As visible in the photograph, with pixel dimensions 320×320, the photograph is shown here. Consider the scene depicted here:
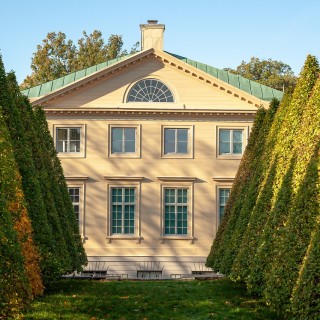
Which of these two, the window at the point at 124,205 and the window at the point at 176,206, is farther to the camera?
the window at the point at 176,206

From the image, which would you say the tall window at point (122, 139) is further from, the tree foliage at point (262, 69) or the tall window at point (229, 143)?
the tree foliage at point (262, 69)

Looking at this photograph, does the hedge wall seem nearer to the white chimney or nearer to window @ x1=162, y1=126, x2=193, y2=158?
window @ x1=162, y1=126, x2=193, y2=158

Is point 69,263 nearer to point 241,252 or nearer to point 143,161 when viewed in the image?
point 241,252

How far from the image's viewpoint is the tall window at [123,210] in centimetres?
3183

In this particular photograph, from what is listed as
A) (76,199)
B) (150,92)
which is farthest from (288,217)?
(150,92)

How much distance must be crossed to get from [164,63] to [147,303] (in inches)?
683

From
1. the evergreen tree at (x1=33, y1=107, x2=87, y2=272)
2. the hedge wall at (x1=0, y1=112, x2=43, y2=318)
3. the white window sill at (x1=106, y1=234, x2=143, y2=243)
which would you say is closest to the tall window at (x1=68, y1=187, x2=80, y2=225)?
the white window sill at (x1=106, y1=234, x2=143, y2=243)

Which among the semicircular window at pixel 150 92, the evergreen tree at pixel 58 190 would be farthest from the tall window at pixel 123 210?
the evergreen tree at pixel 58 190

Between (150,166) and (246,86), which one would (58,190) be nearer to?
(150,166)

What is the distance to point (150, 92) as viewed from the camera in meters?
32.4

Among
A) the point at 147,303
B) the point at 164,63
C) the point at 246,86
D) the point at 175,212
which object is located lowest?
the point at 147,303

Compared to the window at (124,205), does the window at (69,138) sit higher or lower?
higher

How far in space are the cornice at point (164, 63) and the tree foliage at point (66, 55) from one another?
1981cm

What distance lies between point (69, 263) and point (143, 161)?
46.8ft
